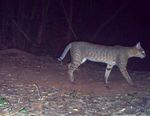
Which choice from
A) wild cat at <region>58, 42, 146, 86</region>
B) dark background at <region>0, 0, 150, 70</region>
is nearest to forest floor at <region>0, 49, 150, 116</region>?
wild cat at <region>58, 42, 146, 86</region>

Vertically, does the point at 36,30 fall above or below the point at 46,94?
above

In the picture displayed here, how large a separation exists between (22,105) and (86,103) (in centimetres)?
126

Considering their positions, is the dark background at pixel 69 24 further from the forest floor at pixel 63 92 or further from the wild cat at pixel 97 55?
the wild cat at pixel 97 55

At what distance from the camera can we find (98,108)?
897cm

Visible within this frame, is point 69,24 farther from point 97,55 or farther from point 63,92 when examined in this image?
point 63,92

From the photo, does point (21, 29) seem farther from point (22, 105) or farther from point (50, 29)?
point (22, 105)

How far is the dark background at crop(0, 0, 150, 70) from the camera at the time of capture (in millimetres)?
17453

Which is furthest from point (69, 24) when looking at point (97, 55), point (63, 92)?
point (63, 92)

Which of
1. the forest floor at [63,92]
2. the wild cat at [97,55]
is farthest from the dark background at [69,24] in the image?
the wild cat at [97,55]

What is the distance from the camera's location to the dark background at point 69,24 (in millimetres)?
17453

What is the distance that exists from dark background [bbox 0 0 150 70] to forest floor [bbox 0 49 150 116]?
3724mm

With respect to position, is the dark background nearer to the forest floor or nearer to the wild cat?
the forest floor

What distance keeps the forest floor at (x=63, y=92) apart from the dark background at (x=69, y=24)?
147 inches

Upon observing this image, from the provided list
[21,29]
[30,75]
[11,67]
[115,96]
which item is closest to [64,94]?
[115,96]
